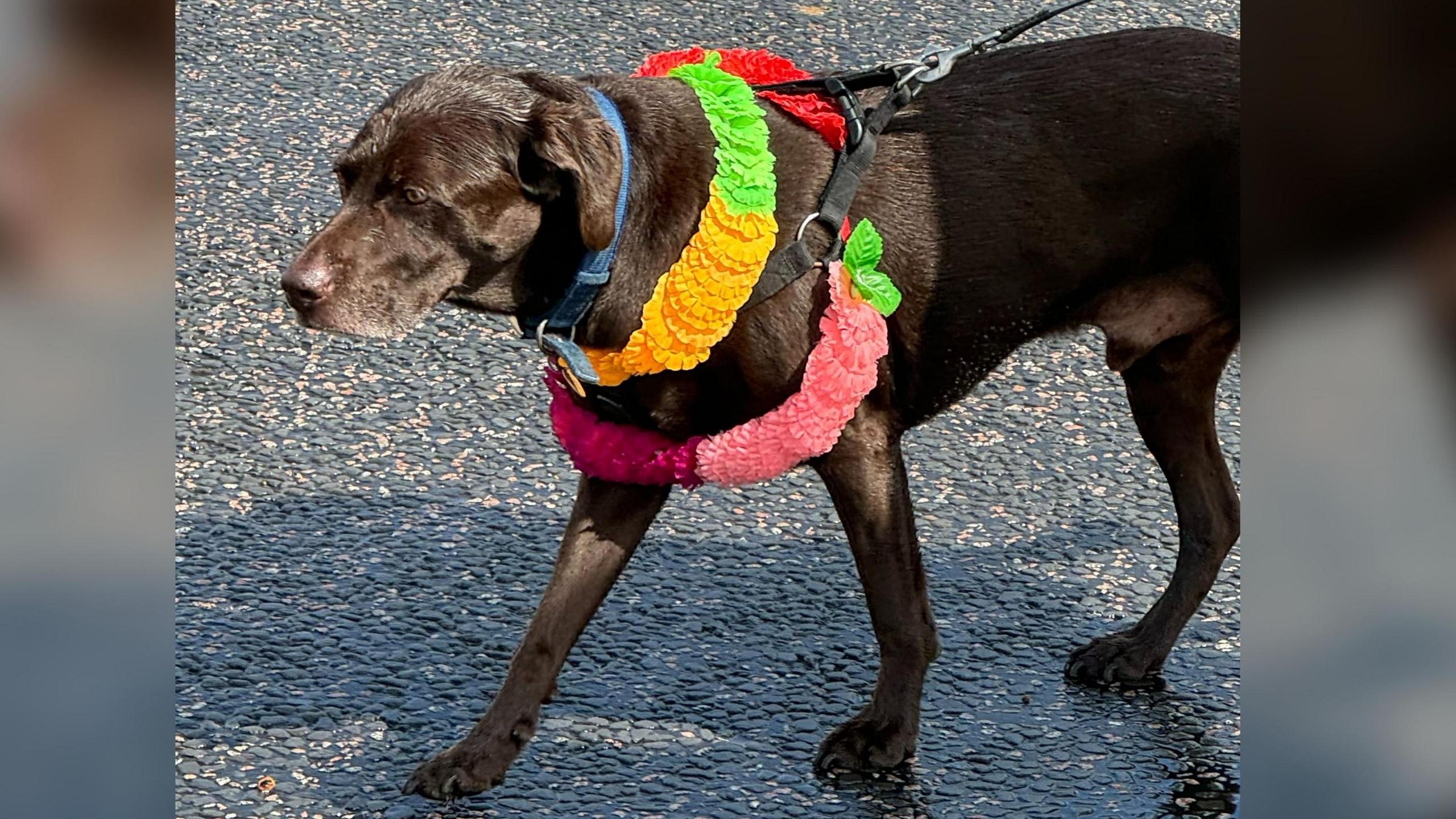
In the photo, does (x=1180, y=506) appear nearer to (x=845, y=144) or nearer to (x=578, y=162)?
(x=845, y=144)

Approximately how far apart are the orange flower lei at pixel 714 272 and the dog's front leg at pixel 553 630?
37 cm

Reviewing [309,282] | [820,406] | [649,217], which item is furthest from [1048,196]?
[309,282]

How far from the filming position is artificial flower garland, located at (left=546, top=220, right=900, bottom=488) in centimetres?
296

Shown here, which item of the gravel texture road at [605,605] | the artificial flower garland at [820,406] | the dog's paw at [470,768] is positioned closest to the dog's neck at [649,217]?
the artificial flower garland at [820,406]

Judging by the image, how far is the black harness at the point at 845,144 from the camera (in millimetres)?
2955

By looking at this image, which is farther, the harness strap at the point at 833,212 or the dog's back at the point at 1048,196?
the dog's back at the point at 1048,196

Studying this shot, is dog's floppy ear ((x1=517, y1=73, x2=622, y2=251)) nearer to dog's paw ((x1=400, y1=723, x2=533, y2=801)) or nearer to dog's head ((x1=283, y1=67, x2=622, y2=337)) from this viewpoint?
dog's head ((x1=283, y1=67, x2=622, y2=337))

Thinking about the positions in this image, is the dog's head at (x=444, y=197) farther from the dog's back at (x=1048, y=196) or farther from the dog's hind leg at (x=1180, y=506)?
the dog's hind leg at (x=1180, y=506)

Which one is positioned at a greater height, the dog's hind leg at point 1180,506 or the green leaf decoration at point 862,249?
the green leaf decoration at point 862,249

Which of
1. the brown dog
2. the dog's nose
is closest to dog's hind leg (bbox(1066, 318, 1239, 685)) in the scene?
the brown dog

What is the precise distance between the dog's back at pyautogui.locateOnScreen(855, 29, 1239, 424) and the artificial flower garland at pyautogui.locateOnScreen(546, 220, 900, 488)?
13 centimetres
